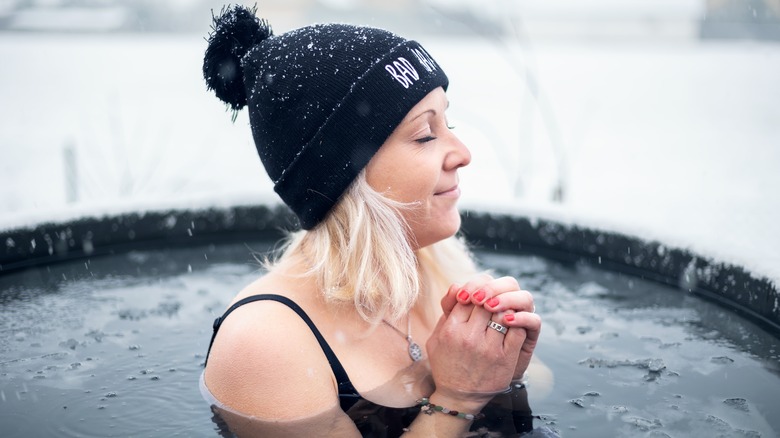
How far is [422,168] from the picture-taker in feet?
6.18

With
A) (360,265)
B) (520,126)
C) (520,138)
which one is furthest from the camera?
(520,126)

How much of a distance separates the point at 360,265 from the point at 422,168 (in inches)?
12.3

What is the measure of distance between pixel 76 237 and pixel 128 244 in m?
0.24

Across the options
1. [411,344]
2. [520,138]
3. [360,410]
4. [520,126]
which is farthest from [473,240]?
[520,126]

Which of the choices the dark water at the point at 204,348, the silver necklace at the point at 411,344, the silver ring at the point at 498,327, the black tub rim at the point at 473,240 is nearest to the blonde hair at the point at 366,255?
the silver necklace at the point at 411,344

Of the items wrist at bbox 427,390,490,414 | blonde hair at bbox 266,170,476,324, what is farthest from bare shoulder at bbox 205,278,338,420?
wrist at bbox 427,390,490,414

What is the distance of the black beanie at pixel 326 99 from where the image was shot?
74.0 inches

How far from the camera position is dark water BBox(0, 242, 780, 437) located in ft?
6.23

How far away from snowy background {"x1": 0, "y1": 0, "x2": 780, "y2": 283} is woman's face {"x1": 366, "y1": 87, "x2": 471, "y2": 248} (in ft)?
3.77

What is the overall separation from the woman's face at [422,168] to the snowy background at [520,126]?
115 centimetres

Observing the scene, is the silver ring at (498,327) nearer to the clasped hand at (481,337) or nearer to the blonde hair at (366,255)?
the clasped hand at (481,337)

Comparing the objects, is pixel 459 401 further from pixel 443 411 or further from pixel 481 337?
pixel 481 337

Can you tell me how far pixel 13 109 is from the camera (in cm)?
1048

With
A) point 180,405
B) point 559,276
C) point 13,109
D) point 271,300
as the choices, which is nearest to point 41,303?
point 180,405
